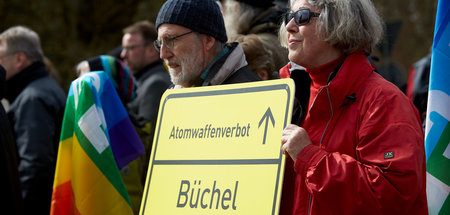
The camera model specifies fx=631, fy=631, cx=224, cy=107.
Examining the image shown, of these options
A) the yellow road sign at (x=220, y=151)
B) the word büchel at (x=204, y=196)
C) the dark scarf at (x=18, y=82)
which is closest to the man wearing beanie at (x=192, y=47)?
the yellow road sign at (x=220, y=151)

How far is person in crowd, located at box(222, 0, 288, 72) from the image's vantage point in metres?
4.36

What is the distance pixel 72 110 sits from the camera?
3652mm

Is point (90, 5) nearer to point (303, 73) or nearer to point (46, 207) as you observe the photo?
point (46, 207)

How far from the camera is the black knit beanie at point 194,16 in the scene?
10.3 ft

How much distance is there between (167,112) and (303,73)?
0.63m

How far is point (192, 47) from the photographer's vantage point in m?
3.13

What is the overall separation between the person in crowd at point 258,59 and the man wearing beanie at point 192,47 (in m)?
0.58

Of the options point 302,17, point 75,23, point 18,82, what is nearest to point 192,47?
point 302,17

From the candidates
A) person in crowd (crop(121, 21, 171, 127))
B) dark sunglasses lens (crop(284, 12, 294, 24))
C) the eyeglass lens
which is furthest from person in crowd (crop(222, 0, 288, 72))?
the eyeglass lens

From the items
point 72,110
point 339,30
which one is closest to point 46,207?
point 72,110

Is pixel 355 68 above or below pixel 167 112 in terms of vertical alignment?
above

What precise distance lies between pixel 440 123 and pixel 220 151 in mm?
1094

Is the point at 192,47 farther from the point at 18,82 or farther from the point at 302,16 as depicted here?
the point at 18,82

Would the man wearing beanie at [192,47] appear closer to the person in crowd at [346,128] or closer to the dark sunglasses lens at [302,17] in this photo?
the person in crowd at [346,128]
